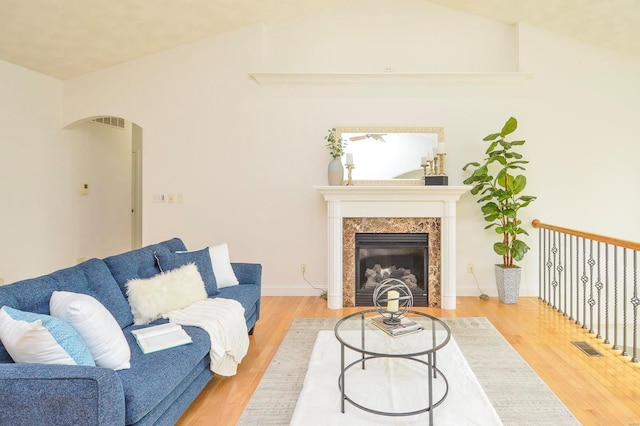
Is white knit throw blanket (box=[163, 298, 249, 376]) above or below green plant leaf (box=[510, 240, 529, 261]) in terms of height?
below

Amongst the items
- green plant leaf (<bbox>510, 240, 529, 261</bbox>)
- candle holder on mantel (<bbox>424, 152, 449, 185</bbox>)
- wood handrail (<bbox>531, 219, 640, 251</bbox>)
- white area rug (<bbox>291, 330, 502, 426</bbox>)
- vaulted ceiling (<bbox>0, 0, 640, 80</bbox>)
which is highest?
vaulted ceiling (<bbox>0, 0, 640, 80</bbox>)

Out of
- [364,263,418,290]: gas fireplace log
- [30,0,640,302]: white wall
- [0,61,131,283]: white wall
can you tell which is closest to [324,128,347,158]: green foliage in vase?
[30,0,640,302]: white wall

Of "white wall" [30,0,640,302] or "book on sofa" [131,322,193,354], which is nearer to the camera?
"book on sofa" [131,322,193,354]

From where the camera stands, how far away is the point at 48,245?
4.51 m

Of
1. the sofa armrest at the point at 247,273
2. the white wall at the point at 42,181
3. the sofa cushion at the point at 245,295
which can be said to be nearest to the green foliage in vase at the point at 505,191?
the sofa armrest at the point at 247,273

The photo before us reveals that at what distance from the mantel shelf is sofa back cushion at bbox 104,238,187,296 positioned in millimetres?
2487

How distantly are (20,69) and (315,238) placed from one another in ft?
12.6

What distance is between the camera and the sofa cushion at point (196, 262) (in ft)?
9.16

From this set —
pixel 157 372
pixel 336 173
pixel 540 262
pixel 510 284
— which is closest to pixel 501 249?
pixel 510 284

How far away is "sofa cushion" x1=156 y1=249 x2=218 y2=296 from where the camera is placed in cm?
279

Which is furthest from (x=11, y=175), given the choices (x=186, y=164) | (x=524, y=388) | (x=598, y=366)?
(x=598, y=366)

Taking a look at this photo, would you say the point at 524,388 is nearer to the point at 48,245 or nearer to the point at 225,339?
the point at 225,339

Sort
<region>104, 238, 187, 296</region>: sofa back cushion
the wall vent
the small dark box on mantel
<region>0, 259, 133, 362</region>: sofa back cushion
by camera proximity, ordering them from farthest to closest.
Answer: the wall vent, the small dark box on mantel, <region>104, 238, 187, 296</region>: sofa back cushion, <region>0, 259, 133, 362</region>: sofa back cushion

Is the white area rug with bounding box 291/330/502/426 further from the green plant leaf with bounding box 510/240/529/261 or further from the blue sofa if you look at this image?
the green plant leaf with bounding box 510/240/529/261
